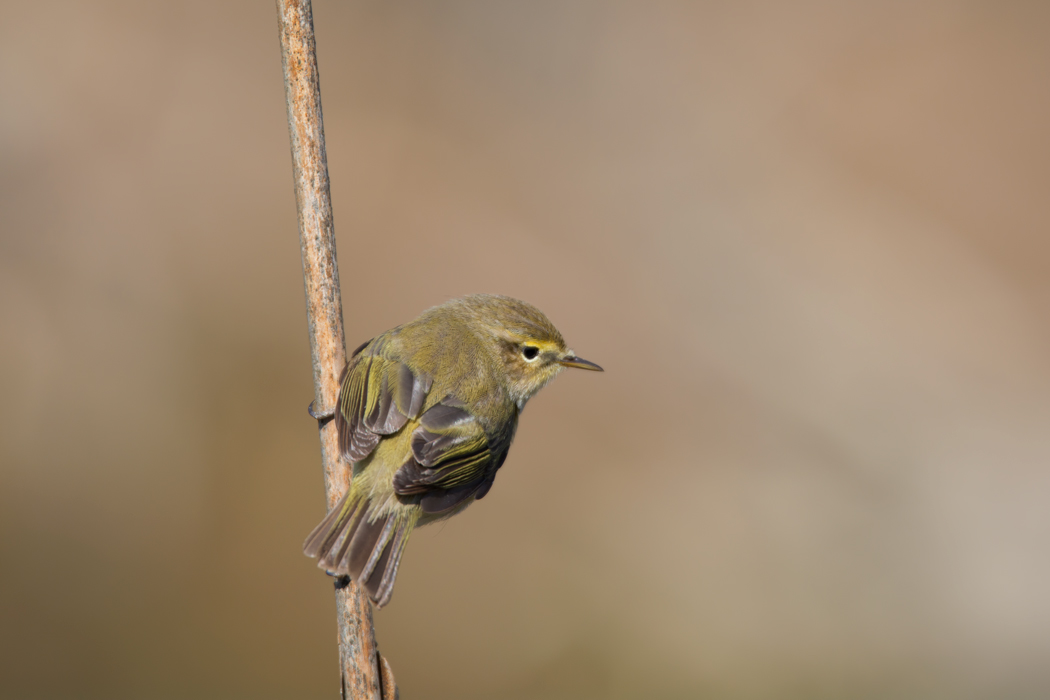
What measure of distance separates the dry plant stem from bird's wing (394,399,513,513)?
0.35m

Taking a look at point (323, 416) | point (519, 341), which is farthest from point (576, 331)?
point (323, 416)

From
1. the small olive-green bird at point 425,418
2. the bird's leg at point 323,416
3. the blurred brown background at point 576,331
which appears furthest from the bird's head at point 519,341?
the blurred brown background at point 576,331

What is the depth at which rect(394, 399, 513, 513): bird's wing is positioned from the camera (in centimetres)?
273

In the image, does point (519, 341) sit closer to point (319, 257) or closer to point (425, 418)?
point (425, 418)

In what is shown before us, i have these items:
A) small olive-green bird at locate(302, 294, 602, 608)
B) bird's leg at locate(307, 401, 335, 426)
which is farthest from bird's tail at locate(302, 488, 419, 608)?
bird's leg at locate(307, 401, 335, 426)

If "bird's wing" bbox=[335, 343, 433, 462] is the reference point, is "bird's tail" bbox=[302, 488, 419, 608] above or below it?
below

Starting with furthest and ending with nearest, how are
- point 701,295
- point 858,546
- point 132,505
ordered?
point 701,295, point 858,546, point 132,505

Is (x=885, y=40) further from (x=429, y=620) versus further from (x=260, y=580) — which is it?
(x=260, y=580)

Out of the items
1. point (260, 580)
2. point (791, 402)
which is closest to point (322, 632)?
point (260, 580)

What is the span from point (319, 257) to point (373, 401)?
517mm

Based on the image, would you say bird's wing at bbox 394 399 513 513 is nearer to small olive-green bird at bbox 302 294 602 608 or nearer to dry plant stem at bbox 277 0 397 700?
small olive-green bird at bbox 302 294 602 608

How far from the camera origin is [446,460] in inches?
111

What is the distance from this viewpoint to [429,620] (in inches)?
197

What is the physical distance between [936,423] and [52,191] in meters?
5.83
